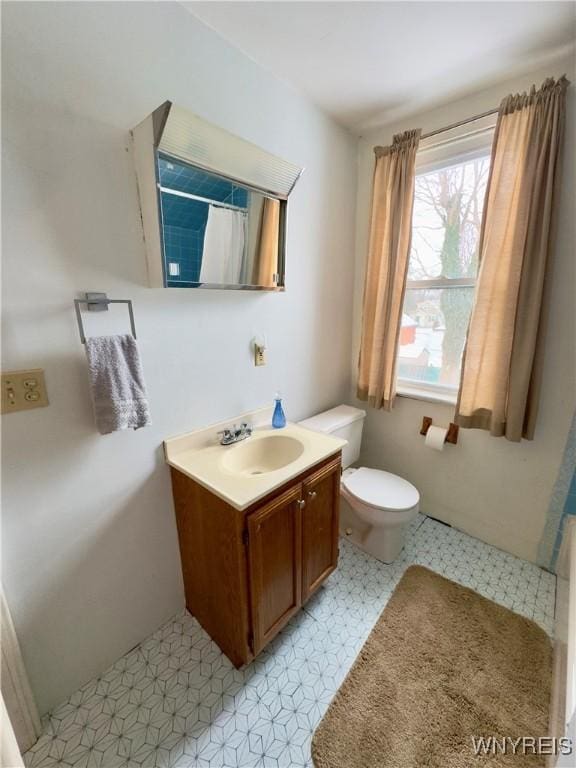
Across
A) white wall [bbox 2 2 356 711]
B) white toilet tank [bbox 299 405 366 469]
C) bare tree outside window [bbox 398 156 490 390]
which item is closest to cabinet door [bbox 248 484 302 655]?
white wall [bbox 2 2 356 711]

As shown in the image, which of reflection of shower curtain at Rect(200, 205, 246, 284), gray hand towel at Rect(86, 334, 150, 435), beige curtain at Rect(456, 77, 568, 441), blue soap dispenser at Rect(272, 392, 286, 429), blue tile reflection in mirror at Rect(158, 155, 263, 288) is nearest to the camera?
gray hand towel at Rect(86, 334, 150, 435)

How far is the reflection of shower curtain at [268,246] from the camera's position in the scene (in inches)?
57.6

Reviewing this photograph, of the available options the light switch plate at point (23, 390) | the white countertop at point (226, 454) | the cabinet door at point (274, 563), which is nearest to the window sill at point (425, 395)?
the white countertop at point (226, 454)

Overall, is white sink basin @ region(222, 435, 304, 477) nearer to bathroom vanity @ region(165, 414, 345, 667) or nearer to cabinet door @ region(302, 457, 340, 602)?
bathroom vanity @ region(165, 414, 345, 667)

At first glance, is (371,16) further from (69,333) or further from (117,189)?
(69,333)

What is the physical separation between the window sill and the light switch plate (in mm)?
1920

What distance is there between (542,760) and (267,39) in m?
2.87

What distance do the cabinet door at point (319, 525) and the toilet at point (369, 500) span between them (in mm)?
273

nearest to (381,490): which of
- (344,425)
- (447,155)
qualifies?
(344,425)

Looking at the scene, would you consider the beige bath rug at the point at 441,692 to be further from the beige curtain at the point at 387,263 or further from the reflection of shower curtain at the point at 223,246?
the reflection of shower curtain at the point at 223,246

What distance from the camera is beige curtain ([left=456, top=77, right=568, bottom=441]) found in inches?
55.7

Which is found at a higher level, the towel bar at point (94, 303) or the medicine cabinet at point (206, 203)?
the medicine cabinet at point (206, 203)

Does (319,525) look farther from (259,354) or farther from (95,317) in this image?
(95,317)

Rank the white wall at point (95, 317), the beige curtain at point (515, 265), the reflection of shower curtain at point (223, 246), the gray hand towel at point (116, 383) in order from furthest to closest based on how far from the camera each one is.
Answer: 1. the beige curtain at point (515, 265)
2. the reflection of shower curtain at point (223, 246)
3. the gray hand towel at point (116, 383)
4. the white wall at point (95, 317)
